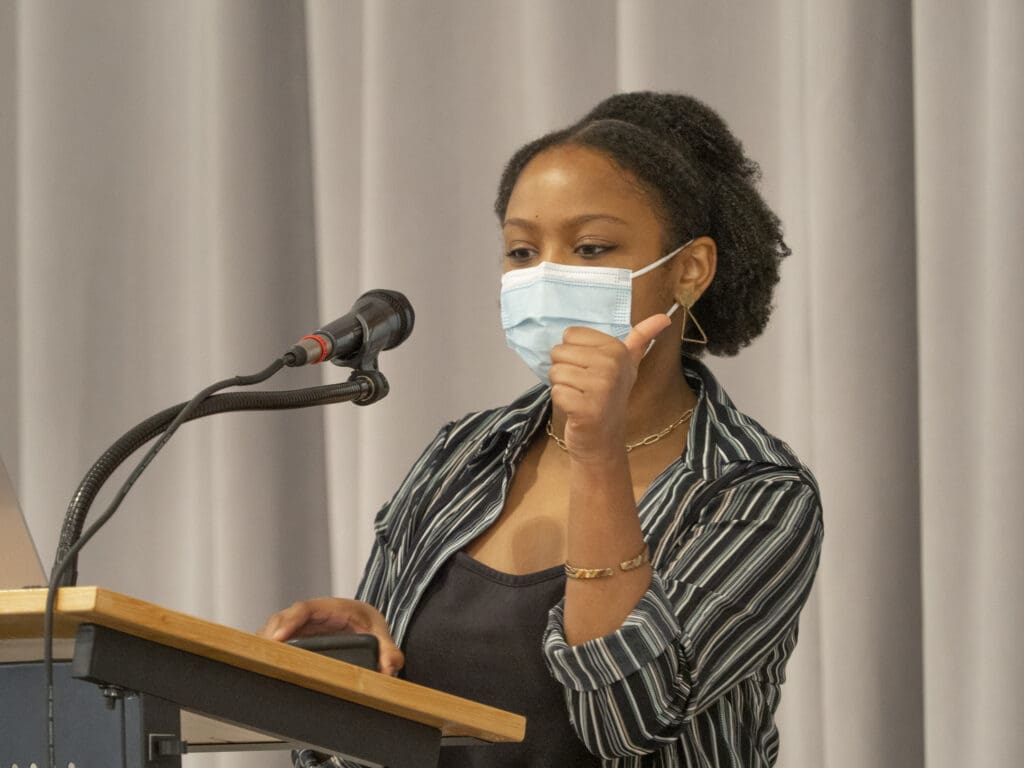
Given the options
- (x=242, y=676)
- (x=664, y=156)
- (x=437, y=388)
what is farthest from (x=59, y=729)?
(x=437, y=388)

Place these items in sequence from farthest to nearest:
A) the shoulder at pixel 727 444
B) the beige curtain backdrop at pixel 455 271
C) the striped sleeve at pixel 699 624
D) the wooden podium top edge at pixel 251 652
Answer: the beige curtain backdrop at pixel 455 271, the shoulder at pixel 727 444, the striped sleeve at pixel 699 624, the wooden podium top edge at pixel 251 652

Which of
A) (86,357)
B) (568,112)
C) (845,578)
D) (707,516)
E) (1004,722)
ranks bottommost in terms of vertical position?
(1004,722)

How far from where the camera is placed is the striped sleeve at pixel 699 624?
1.51 metres

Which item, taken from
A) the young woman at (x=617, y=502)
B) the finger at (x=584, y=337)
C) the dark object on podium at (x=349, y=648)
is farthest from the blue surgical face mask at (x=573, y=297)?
the dark object on podium at (x=349, y=648)

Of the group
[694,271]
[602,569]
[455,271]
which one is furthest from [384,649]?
[455,271]

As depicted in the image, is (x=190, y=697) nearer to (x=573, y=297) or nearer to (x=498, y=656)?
(x=498, y=656)

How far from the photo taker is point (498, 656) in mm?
1705

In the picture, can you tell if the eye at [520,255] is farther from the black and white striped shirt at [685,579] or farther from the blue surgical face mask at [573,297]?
the black and white striped shirt at [685,579]

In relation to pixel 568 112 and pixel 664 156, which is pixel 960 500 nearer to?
pixel 664 156

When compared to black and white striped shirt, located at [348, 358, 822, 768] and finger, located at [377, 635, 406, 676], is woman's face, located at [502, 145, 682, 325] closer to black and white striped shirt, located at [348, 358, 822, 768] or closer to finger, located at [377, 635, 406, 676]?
black and white striped shirt, located at [348, 358, 822, 768]

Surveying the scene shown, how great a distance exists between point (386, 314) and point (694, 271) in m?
0.59

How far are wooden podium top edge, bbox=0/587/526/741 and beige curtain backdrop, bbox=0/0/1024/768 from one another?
130 cm

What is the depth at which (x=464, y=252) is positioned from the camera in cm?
297

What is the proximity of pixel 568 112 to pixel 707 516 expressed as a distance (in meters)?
1.36
